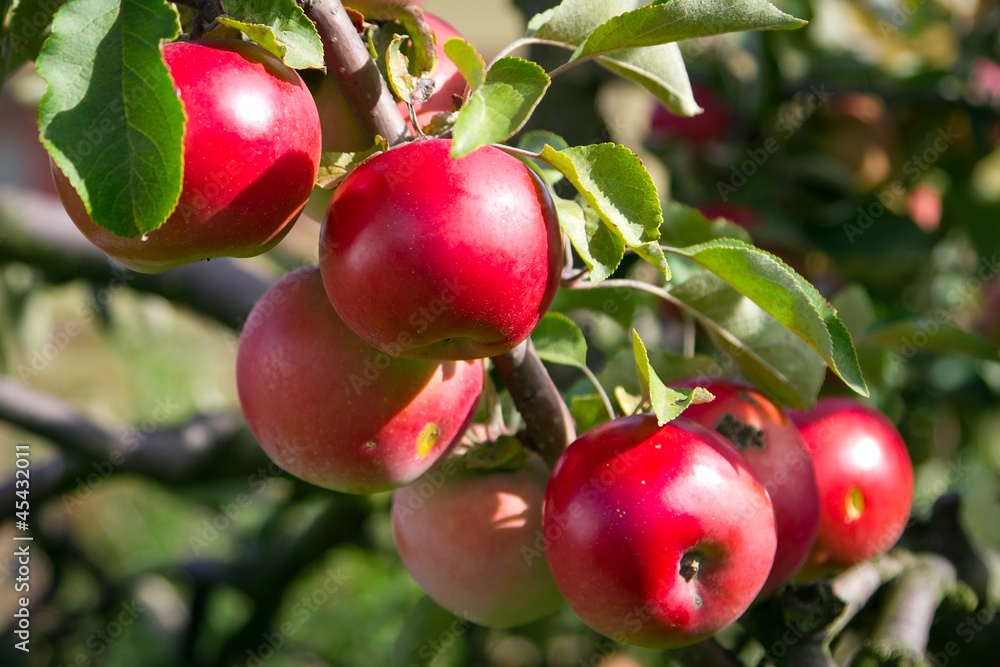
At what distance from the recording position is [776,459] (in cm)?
65

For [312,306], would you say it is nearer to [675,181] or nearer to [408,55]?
[408,55]

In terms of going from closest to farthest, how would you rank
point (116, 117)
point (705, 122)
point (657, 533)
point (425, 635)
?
point (116, 117) < point (657, 533) < point (425, 635) < point (705, 122)

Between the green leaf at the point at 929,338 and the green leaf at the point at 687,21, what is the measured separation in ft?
1.36

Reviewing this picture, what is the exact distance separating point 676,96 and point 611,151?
181mm

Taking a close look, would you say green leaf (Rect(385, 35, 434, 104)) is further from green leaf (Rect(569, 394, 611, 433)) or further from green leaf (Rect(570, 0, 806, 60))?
green leaf (Rect(569, 394, 611, 433))

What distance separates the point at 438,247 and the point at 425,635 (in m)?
0.47

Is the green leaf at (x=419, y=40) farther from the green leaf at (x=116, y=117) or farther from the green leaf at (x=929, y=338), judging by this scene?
the green leaf at (x=929, y=338)

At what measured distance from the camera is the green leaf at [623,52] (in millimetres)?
611

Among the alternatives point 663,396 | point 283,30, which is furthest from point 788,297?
point 283,30

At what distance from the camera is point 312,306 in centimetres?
58

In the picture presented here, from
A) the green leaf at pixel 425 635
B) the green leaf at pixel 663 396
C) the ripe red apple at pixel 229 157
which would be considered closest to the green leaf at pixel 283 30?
the ripe red apple at pixel 229 157

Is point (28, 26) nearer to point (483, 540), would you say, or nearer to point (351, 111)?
point (351, 111)

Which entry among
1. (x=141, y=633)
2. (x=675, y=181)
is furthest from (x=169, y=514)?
(x=675, y=181)

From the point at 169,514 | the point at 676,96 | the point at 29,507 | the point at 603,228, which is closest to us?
the point at 603,228
